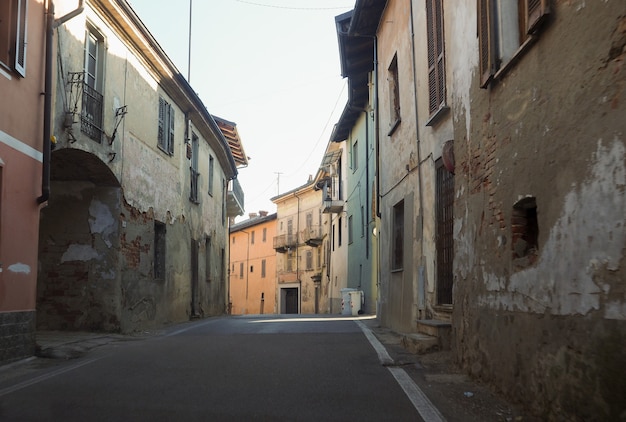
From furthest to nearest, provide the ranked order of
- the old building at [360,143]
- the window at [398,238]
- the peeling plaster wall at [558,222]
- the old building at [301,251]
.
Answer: the old building at [301,251] → the old building at [360,143] → the window at [398,238] → the peeling plaster wall at [558,222]

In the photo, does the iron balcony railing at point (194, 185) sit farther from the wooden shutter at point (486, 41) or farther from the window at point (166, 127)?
the wooden shutter at point (486, 41)

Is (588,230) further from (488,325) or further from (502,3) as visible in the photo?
(502,3)

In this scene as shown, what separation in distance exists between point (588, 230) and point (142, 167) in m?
11.0

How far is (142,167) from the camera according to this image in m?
13.5

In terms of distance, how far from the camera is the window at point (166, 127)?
15297 mm

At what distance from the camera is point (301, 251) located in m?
45.6

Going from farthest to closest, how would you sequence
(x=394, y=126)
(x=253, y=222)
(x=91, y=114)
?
(x=253, y=222), (x=394, y=126), (x=91, y=114)

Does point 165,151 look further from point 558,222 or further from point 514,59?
point 558,222

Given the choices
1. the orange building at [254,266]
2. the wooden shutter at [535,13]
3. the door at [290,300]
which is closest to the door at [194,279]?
the wooden shutter at [535,13]

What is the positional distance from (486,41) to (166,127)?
10.8 metres

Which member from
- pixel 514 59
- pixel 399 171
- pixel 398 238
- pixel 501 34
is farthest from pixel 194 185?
pixel 514 59

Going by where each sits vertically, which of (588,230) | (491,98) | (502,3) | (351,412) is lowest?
(351,412)

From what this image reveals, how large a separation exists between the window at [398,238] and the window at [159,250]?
5.76 metres

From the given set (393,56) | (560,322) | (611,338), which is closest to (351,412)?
(560,322)
